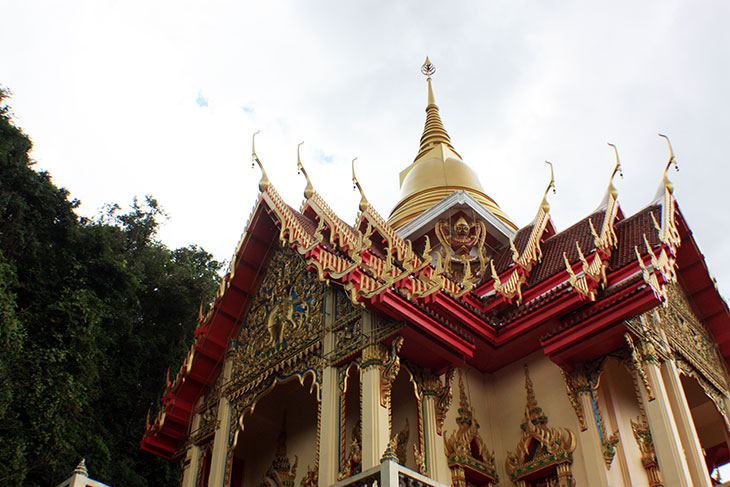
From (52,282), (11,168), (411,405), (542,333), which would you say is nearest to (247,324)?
(411,405)

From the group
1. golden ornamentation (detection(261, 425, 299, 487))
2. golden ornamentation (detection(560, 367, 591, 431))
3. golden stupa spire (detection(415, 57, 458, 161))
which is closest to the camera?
golden ornamentation (detection(560, 367, 591, 431))

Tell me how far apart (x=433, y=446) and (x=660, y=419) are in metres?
2.17

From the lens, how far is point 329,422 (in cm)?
752

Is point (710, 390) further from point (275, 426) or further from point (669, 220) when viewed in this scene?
point (275, 426)

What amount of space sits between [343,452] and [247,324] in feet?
10.1

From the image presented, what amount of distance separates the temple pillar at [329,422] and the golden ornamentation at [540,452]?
193 centimetres

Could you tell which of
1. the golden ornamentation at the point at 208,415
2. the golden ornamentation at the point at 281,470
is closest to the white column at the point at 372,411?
the golden ornamentation at the point at 281,470

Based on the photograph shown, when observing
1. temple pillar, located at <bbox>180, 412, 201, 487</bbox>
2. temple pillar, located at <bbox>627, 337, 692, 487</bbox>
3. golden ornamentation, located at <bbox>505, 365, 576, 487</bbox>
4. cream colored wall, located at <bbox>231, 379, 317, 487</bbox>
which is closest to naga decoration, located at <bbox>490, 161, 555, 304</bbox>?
golden ornamentation, located at <bbox>505, 365, 576, 487</bbox>

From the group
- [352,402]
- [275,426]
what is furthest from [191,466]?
[352,402]

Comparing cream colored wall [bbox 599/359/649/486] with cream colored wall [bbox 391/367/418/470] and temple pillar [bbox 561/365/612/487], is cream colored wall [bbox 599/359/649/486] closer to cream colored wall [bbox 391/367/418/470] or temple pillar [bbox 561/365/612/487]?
temple pillar [bbox 561/365/612/487]

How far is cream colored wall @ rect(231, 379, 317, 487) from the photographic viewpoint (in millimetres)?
9250

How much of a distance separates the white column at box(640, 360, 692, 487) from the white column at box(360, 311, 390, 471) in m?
2.51

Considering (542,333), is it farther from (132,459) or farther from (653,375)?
(132,459)

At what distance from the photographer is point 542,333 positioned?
829 cm
